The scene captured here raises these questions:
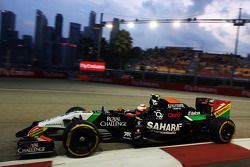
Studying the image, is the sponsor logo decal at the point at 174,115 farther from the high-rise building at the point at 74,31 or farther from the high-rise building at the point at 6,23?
→ the high-rise building at the point at 74,31

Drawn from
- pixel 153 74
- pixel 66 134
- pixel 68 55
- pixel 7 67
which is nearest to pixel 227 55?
pixel 153 74

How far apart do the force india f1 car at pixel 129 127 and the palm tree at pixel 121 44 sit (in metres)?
44.7

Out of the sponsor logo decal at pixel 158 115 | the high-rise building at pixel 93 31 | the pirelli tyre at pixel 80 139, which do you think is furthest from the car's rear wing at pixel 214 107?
the high-rise building at pixel 93 31

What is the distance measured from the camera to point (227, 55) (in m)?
36.2

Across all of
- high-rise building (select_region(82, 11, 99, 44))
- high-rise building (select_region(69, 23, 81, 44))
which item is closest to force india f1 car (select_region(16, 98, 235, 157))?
high-rise building (select_region(82, 11, 99, 44))

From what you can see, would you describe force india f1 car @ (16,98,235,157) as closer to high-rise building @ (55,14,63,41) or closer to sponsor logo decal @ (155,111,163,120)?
sponsor logo decal @ (155,111,163,120)

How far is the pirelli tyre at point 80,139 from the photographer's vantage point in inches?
215

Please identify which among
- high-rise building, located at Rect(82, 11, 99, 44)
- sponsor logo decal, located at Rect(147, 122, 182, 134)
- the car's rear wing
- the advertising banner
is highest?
high-rise building, located at Rect(82, 11, 99, 44)

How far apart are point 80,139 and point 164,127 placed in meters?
1.92

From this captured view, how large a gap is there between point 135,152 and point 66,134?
1.50 meters

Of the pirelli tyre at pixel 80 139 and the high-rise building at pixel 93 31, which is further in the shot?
the high-rise building at pixel 93 31

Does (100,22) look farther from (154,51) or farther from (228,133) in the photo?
(228,133)

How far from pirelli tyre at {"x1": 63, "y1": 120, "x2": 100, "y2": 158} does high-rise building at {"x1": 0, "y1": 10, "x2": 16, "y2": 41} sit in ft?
148

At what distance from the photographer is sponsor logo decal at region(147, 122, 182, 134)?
6.46m
